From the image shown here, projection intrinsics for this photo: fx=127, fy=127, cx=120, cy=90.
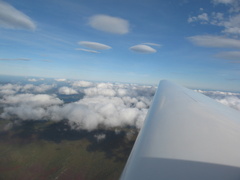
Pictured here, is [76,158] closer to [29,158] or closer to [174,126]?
[29,158]

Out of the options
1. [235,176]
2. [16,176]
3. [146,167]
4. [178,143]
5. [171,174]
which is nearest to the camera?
[235,176]

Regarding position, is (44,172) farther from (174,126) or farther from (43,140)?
(174,126)

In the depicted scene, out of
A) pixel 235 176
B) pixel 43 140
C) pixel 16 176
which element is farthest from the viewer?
pixel 43 140

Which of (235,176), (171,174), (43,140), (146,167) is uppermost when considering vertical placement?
(235,176)

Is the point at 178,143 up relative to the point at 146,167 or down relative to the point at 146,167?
up

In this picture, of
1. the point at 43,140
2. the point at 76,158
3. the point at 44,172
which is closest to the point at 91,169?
the point at 76,158

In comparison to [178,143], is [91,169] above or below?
below

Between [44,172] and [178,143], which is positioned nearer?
[178,143]

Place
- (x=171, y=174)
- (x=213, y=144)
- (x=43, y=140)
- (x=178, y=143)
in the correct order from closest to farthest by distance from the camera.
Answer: (x=171, y=174) < (x=213, y=144) < (x=178, y=143) < (x=43, y=140)

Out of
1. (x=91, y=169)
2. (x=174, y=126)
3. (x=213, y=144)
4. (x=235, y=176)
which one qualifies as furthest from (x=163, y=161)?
(x=91, y=169)
